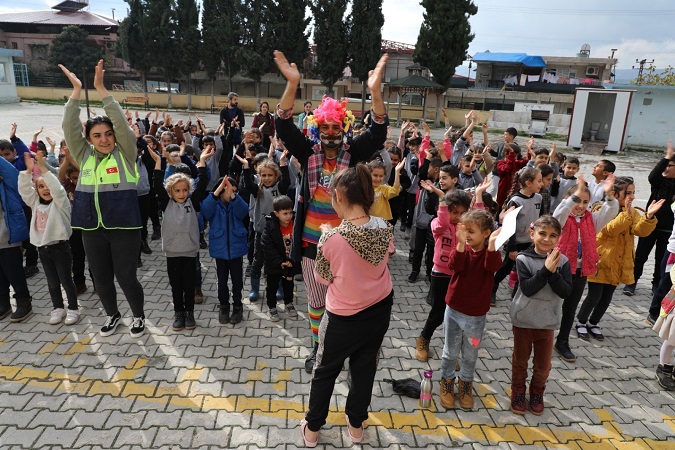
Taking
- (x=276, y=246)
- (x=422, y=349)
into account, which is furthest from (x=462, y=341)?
(x=276, y=246)

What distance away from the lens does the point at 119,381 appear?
3.78 m

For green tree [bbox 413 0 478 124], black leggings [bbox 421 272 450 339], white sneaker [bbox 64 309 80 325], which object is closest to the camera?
black leggings [bbox 421 272 450 339]

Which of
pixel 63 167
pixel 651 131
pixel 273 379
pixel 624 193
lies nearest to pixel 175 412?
pixel 273 379

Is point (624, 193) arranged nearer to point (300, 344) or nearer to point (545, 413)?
point (545, 413)

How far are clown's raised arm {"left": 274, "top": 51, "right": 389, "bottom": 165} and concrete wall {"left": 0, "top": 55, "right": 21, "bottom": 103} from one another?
131 feet

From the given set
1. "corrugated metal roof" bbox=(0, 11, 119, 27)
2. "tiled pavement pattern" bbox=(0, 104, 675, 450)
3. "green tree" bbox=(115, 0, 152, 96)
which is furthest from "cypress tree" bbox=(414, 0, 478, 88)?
"corrugated metal roof" bbox=(0, 11, 119, 27)

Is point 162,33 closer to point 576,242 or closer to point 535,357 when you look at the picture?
point 576,242

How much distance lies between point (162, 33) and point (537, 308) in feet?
126

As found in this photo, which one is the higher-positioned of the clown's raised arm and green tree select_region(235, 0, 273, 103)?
green tree select_region(235, 0, 273, 103)

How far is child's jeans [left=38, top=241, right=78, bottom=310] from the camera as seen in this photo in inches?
184

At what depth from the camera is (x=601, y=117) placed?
21.1 metres

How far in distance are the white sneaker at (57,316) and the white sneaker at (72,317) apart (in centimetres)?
6

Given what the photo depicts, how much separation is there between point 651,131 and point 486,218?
2413cm

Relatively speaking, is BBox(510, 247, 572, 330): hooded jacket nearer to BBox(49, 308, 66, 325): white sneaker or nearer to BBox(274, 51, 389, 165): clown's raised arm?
BBox(274, 51, 389, 165): clown's raised arm
